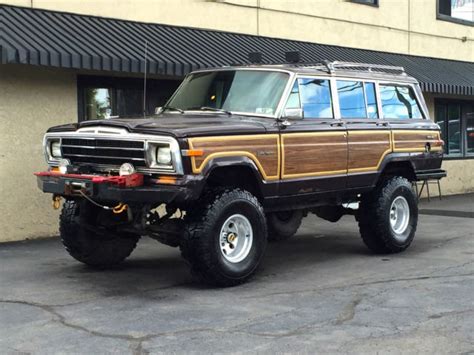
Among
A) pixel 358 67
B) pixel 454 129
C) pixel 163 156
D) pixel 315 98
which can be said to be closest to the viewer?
pixel 163 156

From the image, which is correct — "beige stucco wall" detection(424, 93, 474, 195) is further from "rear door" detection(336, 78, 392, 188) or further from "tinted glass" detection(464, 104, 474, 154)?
"rear door" detection(336, 78, 392, 188)

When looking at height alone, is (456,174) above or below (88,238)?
above

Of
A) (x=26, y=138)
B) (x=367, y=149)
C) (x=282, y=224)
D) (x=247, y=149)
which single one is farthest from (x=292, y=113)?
(x=26, y=138)

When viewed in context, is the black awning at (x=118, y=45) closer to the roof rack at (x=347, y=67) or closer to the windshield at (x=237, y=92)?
the windshield at (x=237, y=92)

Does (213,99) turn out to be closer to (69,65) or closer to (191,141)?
(191,141)

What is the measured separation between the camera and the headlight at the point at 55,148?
275 inches

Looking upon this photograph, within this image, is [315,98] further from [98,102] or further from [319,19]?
[319,19]

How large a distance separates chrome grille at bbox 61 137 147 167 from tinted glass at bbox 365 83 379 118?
3459 millimetres

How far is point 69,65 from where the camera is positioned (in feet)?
29.4

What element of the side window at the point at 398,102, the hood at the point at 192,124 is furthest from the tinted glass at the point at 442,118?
the hood at the point at 192,124

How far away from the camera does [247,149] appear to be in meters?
6.63

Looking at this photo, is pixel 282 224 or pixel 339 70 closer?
pixel 339 70

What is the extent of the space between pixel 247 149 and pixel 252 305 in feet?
5.20

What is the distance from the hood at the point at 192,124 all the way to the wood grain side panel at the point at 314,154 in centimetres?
38
